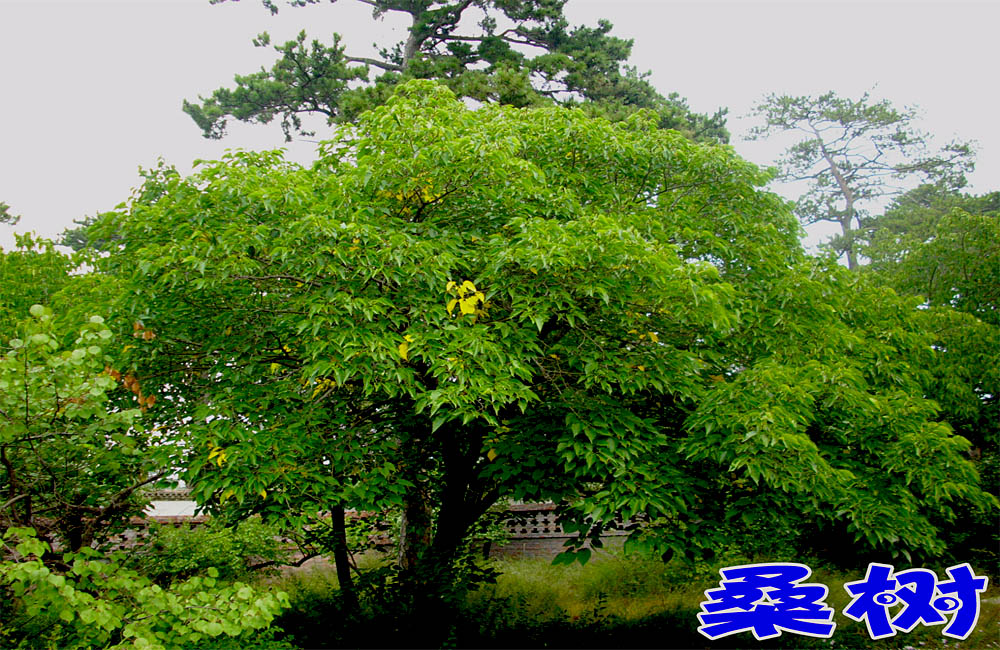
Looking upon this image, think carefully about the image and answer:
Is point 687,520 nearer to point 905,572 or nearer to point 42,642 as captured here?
point 905,572

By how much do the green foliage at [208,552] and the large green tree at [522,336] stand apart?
1694 millimetres

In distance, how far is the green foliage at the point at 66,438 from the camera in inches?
123

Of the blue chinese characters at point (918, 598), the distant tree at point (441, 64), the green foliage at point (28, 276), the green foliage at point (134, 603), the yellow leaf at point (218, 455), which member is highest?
the distant tree at point (441, 64)

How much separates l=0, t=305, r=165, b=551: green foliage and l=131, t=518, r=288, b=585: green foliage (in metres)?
0.46

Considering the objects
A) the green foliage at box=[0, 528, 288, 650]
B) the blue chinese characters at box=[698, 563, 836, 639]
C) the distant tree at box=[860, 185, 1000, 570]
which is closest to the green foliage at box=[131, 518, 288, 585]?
the green foliage at box=[0, 528, 288, 650]

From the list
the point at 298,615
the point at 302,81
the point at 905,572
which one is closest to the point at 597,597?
the point at 298,615

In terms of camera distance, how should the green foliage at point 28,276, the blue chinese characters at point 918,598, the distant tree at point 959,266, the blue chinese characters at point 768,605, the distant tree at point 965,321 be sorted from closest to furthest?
the blue chinese characters at point 768,605 < the blue chinese characters at point 918,598 < the green foliage at point 28,276 < the distant tree at point 965,321 < the distant tree at point 959,266

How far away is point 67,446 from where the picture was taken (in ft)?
13.2

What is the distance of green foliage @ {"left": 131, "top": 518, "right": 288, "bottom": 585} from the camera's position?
5784mm

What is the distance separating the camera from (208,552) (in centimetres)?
668

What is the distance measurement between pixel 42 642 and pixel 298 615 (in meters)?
2.61

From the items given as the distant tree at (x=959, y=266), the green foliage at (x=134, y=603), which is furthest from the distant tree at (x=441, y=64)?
the green foliage at (x=134, y=603)

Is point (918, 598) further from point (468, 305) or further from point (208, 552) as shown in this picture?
point (208, 552)

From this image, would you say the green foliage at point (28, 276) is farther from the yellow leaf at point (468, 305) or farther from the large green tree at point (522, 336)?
the yellow leaf at point (468, 305)
